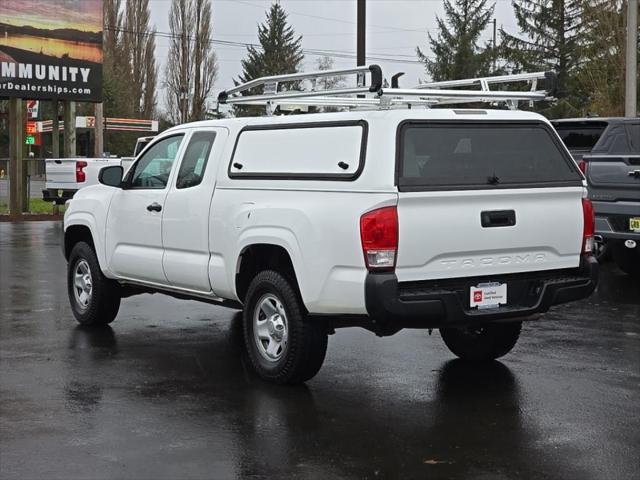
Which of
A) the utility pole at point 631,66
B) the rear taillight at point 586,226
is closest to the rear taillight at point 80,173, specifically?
the utility pole at point 631,66

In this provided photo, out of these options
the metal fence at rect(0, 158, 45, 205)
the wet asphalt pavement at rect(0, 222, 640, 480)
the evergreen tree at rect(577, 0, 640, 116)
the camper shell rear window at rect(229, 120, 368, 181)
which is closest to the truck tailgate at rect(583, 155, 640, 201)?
the wet asphalt pavement at rect(0, 222, 640, 480)

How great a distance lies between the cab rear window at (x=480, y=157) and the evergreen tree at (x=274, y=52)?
54709 mm

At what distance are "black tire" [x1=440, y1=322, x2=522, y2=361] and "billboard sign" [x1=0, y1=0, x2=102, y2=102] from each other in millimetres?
19203

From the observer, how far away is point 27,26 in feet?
81.6

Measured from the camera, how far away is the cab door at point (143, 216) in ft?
27.9

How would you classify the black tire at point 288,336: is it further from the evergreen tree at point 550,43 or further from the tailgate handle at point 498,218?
the evergreen tree at point 550,43

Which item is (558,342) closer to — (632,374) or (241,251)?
(632,374)

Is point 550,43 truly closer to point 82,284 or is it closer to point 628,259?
point 628,259

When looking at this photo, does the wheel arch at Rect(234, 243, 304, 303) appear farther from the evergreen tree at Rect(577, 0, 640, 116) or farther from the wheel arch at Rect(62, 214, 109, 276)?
the evergreen tree at Rect(577, 0, 640, 116)

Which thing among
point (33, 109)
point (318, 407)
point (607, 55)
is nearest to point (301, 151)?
point (318, 407)

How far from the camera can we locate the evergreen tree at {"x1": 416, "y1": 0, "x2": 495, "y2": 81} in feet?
139

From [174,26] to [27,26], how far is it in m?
36.3

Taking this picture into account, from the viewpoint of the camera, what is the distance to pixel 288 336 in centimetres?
698

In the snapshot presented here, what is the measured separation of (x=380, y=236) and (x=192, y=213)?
2192mm
